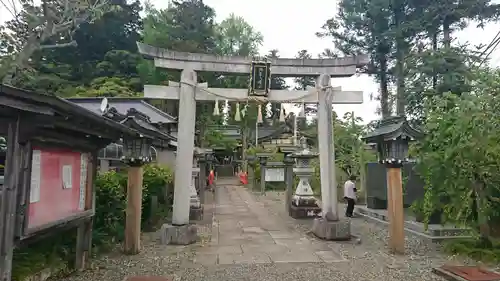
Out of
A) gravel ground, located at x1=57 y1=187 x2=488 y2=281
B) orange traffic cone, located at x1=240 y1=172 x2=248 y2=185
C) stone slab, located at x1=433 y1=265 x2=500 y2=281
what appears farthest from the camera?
orange traffic cone, located at x1=240 y1=172 x2=248 y2=185

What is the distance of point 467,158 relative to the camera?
7516mm

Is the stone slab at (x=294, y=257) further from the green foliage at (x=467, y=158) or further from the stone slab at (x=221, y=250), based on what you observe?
the green foliage at (x=467, y=158)

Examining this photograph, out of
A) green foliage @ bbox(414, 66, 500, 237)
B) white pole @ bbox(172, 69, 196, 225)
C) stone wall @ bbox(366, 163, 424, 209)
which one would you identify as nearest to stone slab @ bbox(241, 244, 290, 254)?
white pole @ bbox(172, 69, 196, 225)

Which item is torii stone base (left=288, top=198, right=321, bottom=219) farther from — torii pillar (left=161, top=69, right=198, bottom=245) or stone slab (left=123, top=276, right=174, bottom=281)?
stone slab (left=123, top=276, right=174, bottom=281)

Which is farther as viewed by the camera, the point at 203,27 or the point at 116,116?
the point at 203,27

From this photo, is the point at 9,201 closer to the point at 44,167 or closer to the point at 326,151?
the point at 44,167

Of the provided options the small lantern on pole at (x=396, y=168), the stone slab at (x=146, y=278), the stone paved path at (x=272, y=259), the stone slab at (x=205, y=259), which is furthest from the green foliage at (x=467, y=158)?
the stone slab at (x=146, y=278)

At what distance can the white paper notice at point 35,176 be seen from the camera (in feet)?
15.6

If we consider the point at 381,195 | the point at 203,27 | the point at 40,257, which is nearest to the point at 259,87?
the point at 40,257

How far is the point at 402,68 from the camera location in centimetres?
2291

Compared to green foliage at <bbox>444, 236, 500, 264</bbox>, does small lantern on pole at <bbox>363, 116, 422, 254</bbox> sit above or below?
above

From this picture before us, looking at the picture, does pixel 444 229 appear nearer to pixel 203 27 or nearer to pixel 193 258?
pixel 193 258

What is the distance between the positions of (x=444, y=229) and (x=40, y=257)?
8.72 meters

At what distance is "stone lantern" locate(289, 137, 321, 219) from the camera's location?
551 inches
